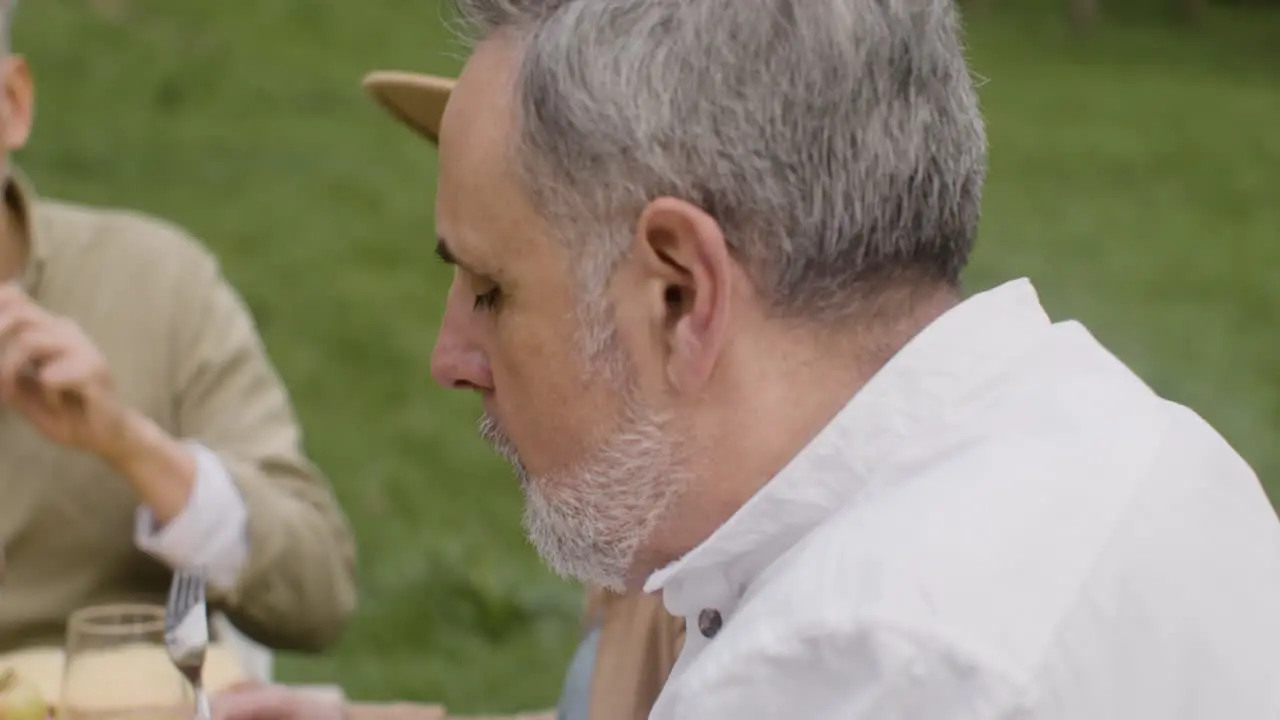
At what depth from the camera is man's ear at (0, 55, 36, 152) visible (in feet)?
8.34

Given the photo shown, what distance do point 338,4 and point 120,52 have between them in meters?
2.54

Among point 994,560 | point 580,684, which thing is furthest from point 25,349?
point 994,560

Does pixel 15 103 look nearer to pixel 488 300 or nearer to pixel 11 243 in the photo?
pixel 11 243

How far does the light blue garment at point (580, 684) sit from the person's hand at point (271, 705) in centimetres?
30

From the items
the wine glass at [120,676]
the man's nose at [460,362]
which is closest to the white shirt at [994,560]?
the man's nose at [460,362]

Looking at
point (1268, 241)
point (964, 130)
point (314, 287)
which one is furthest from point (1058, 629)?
point (1268, 241)

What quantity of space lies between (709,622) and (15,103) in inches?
65.9

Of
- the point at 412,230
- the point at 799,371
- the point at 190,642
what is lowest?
the point at 412,230

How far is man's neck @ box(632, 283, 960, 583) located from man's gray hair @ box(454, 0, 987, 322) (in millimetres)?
32

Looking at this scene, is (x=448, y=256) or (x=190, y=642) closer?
(x=448, y=256)

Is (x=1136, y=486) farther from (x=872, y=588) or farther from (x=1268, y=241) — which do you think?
(x=1268, y=241)

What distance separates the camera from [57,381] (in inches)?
89.4

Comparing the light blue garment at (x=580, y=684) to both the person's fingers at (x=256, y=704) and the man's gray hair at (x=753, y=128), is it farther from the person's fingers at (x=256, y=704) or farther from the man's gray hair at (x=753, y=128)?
the man's gray hair at (x=753, y=128)

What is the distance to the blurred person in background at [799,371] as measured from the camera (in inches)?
46.1
